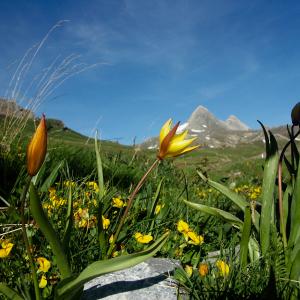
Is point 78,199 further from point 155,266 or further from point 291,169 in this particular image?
point 291,169

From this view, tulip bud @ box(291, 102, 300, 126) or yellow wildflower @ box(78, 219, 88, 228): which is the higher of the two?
tulip bud @ box(291, 102, 300, 126)

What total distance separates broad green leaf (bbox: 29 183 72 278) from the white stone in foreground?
11.3 inches

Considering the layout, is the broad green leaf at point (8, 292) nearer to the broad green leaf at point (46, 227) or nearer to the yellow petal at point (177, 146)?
the broad green leaf at point (46, 227)

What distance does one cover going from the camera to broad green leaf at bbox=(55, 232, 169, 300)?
1198 mm

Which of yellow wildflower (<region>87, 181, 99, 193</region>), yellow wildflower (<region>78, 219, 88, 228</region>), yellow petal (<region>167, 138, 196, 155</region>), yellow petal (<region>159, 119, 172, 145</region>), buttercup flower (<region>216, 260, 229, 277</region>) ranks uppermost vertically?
yellow petal (<region>159, 119, 172, 145</region>)

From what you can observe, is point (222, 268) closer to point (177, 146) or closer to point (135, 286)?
point (135, 286)

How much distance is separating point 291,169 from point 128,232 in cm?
111

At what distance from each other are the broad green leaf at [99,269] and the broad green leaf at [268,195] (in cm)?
95

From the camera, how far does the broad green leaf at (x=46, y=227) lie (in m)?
1.11

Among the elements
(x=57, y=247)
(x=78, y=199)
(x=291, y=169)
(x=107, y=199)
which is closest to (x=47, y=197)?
(x=78, y=199)

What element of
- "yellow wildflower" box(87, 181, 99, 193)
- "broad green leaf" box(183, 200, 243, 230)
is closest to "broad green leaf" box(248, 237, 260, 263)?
"broad green leaf" box(183, 200, 243, 230)

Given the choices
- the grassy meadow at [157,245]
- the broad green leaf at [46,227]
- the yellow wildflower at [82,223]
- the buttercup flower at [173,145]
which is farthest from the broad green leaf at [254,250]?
the broad green leaf at [46,227]

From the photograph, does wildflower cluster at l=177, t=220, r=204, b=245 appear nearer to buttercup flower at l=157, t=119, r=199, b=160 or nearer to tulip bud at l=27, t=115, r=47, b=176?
buttercup flower at l=157, t=119, r=199, b=160

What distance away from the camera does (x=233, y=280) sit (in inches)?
66.2
